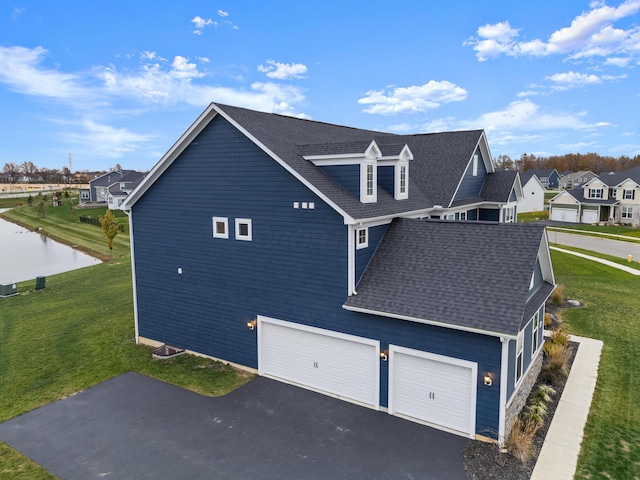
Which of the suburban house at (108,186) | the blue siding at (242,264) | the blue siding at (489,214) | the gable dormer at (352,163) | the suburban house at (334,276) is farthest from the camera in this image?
the suburban house at (108,186)

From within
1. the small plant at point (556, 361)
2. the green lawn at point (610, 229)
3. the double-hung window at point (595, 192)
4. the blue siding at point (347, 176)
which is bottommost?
the small plant at point (556, 361)

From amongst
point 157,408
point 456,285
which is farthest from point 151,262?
point 456,285

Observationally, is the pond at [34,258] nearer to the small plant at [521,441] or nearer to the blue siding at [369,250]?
the blue siding at [369,250]

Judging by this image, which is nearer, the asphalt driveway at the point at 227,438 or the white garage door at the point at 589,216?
the asphalt driveway at the point at 227,438

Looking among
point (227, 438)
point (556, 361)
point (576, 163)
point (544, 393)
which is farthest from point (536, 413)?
point (576, 163)

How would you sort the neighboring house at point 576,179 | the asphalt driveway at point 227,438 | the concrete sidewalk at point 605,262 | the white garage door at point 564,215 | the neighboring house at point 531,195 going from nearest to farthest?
the asphalt driveway at point 227,438 → the concrete sidewalk at point 605,262 → the white garage door at point 564,215 → the neighboring house at point 531,195 → the neighboring house at point 576,179

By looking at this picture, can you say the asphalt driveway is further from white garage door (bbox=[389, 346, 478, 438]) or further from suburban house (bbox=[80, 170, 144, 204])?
suburban house (bbox=[80, 170, 144, 204])

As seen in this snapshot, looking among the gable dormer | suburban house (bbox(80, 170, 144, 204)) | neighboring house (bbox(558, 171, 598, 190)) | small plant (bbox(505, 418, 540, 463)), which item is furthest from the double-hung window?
suburban house (bbox(80, 170, 144, 204))

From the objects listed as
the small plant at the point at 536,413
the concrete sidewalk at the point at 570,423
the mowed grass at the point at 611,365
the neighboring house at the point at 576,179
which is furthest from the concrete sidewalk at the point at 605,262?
the neighboring house at the point at 576,179
